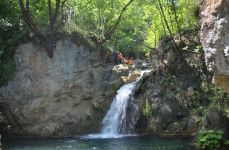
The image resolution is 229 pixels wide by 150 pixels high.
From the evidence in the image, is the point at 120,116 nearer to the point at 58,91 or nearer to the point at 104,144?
the point at 58,91

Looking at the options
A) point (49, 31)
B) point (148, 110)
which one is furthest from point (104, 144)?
point (49, 31)

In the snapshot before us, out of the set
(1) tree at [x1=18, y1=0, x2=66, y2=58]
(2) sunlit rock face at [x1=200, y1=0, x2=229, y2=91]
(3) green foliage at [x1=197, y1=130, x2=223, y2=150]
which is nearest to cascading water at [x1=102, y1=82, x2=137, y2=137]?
(1) tree at [x1=18, y1=0, x2=66, y2=58]

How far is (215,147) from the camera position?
1684 cm

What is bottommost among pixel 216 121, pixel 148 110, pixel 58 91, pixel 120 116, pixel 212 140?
pixel 212 140

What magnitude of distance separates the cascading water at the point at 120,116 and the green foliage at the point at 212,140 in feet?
26.6

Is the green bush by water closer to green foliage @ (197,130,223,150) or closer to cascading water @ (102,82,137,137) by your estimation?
green foliage @ (197,130,223,150)

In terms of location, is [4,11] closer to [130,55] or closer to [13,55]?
[13,55]

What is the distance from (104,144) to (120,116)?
469 cm

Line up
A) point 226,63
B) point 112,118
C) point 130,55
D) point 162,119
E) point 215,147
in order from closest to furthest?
point 226,63, point 215,147, point 162,119, point 112,118, point 130,55

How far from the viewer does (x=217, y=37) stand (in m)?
10.2

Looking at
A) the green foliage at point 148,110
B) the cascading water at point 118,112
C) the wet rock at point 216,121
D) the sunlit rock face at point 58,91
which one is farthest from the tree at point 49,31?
the wet rock at point 216,121

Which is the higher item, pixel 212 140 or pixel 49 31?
pixel 49 31

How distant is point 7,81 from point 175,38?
33.4 ft

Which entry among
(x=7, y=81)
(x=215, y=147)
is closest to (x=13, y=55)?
(x=7, y=81)
